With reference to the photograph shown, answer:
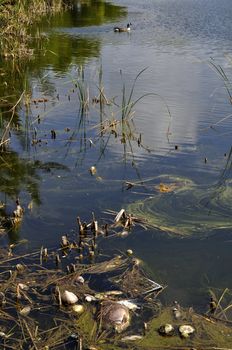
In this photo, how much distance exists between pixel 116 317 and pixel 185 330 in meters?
0.52

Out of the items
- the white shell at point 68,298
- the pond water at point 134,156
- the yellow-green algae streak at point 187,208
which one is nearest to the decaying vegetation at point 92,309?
the white shell at point 68,298

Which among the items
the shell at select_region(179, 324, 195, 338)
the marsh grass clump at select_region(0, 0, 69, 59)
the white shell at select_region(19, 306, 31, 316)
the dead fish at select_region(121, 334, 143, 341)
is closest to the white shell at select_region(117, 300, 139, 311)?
the dead fish at select_region(121, 334, 143, 341)

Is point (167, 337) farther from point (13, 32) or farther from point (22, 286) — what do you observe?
point (13, 32)

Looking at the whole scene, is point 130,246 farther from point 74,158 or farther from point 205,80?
point 205,80

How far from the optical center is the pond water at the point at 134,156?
15.6ft

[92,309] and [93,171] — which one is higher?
[93,171]

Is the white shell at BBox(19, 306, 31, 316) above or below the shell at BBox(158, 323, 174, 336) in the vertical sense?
below

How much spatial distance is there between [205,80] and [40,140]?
5.61 meters

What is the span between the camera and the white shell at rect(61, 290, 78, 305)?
384 cm

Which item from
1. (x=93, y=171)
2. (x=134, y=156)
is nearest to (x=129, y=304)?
(x=93, y=171)

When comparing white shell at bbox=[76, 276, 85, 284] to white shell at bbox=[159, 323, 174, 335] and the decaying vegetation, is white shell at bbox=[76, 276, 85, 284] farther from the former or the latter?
white shell at bbox=[159, 323, 174, 335]

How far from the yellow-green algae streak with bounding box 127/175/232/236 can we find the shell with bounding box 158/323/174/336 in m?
1.55

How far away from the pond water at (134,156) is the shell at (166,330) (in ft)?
1.28

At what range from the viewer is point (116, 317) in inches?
144
